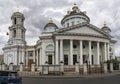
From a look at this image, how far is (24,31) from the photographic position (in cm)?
6925

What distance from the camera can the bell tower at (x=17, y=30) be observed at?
65.4 m

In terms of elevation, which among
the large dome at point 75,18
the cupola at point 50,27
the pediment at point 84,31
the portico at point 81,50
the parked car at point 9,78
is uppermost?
the large dome at point 75,18

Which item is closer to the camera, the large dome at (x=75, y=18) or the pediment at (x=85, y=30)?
the pediment at (x=85, y=30)

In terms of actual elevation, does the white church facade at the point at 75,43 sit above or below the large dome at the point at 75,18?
below

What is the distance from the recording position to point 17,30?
65.6 meters

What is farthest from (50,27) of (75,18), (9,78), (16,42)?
(9,78)

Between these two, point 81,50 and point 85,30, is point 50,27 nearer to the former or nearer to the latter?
point 85,30

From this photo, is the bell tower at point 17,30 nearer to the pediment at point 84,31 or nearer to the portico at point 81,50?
the portico at point 81,50

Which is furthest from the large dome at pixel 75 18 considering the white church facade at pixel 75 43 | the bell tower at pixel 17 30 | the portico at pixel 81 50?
the bell tower at pixel 17 30

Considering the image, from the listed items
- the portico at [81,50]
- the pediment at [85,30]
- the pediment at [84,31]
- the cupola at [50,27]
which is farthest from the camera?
the cupola at [50,27]

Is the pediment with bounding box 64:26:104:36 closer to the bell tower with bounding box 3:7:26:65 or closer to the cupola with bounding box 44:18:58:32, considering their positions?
→ the cupola with bounding box 44:18:58:32

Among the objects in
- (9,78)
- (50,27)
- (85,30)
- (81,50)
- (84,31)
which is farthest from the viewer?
(50,27)

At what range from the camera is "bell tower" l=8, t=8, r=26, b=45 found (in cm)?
6538

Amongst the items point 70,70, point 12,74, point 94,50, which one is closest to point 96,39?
point 94,50
